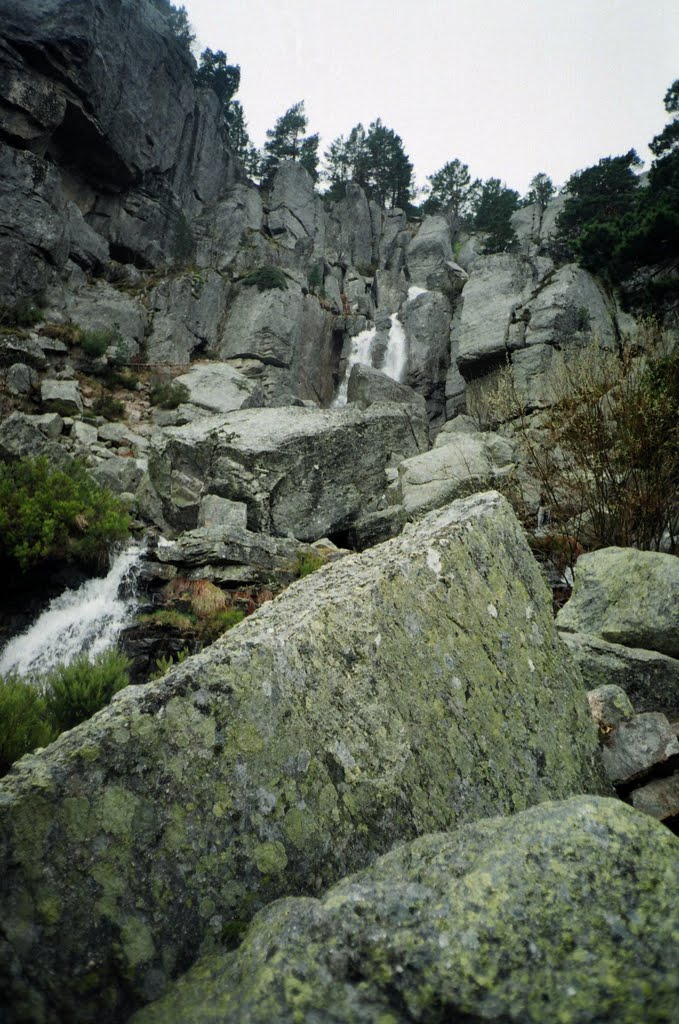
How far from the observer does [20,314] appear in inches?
955

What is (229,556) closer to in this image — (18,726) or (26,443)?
(18,726)

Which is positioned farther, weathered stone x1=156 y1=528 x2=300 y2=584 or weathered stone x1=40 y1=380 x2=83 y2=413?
weathered stone x1=40 y1=380 x2=83 y2=413

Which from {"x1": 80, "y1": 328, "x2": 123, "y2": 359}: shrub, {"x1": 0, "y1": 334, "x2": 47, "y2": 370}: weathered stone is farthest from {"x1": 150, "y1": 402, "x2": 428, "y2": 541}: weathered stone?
{"x1": 80, "y1": 328, "x2": 123, "y2": 359}: shrub

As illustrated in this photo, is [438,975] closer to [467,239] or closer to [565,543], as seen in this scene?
[565,543]

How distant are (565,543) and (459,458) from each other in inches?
179

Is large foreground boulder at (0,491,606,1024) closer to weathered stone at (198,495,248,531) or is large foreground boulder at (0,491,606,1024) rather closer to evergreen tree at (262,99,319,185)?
weathered stone at (198,495,248,531)

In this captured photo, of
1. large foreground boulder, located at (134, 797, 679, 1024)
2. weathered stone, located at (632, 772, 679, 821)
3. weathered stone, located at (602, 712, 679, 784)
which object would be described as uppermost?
large foreground boulder, located at (134, 797, 679, 1024)

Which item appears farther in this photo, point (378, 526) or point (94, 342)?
point (94, 342)

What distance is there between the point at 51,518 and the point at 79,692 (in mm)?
5845

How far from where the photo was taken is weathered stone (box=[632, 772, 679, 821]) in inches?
114

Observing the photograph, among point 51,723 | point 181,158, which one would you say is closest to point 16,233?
point 181,158

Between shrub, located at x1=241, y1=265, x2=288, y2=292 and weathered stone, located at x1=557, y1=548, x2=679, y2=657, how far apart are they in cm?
3713

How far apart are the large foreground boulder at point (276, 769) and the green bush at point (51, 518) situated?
8498 mm

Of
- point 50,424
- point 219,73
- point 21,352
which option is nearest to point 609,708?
point 50,424
